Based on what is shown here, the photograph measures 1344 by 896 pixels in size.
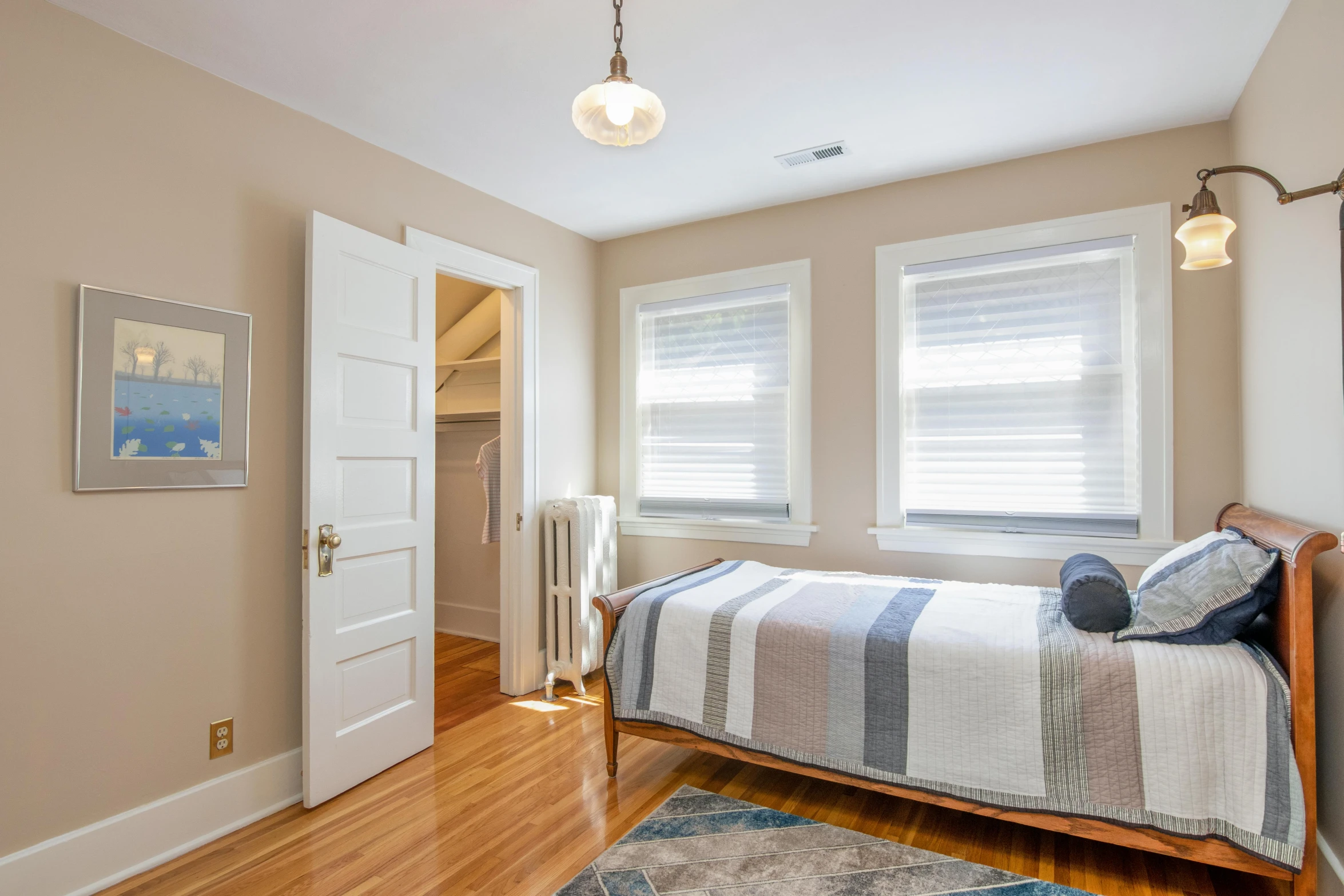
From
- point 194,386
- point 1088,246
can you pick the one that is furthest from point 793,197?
point 194,386

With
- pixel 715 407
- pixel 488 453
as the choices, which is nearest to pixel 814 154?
pixel 715 407

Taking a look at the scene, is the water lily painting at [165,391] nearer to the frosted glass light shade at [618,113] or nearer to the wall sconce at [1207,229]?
the frosted glass light shade at [618,113]

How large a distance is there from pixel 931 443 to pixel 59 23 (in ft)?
11.9

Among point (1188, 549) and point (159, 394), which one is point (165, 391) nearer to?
point (159, 394)

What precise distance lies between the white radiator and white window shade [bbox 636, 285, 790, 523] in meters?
0.60

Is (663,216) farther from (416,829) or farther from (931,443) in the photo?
(416,829)

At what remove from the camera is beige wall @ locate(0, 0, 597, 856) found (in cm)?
195

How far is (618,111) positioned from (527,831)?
2.26 meters

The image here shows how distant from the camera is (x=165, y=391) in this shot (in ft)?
7.31

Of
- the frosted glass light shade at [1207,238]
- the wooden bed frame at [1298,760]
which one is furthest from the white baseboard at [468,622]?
the frosted glass light shade at [1207,238]

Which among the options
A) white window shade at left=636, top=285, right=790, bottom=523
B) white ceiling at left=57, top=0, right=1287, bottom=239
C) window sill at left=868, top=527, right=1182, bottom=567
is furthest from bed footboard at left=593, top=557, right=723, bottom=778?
white ceiling at left=57, top=0, right=1287, bottom=239

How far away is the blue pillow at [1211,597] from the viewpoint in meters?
1.91

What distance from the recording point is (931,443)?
11.0ft

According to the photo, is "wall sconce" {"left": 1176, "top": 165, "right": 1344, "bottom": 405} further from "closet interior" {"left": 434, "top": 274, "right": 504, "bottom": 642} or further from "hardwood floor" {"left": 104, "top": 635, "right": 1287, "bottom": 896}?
"closet interior" {"left": 434, "top": 274, "right": 504, "bottom": 642}
